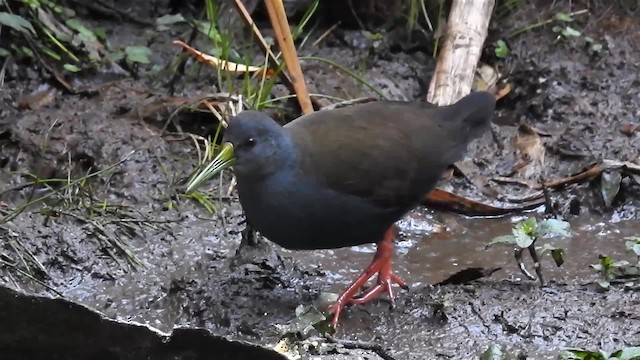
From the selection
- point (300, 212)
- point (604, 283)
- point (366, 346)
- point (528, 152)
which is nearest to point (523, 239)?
point (604, 283)

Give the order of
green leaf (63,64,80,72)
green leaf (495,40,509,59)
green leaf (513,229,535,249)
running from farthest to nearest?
1. green leaf (495,40,509,59)
2. green leaf (63,64,80,72)
3. green leaf (513,229,535,249)

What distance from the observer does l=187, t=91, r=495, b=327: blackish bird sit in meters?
4.16

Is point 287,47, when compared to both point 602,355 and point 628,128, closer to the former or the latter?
point 628,128

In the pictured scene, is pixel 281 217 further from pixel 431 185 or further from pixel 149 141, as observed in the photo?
pixel 149 141

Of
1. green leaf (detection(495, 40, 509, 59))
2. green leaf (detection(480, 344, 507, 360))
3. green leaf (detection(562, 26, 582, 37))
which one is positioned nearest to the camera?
green leaf (detection(480, 344, 507, 360))

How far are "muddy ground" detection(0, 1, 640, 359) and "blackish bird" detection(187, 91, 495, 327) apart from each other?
1.13 ft

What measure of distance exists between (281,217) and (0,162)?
196 centimetres

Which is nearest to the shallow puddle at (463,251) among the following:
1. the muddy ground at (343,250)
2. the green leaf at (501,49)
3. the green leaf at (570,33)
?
the muddy ground at (343,250)

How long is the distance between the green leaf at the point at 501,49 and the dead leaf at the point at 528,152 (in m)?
0.75

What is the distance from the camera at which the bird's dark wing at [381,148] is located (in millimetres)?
4242

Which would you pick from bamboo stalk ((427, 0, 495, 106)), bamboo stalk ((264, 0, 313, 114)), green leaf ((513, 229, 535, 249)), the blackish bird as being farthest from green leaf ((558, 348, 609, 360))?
bamboo stalk ((427, 0, 495, 106))

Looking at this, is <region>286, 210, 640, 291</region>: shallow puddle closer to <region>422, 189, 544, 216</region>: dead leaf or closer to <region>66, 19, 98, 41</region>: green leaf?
→ <region>422, 189, 544, 216</region>: dead leaf

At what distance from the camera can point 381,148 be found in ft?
14.3

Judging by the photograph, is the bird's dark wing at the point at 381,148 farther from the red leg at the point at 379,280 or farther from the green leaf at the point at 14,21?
Result: the green leaf at the point at 14,21
